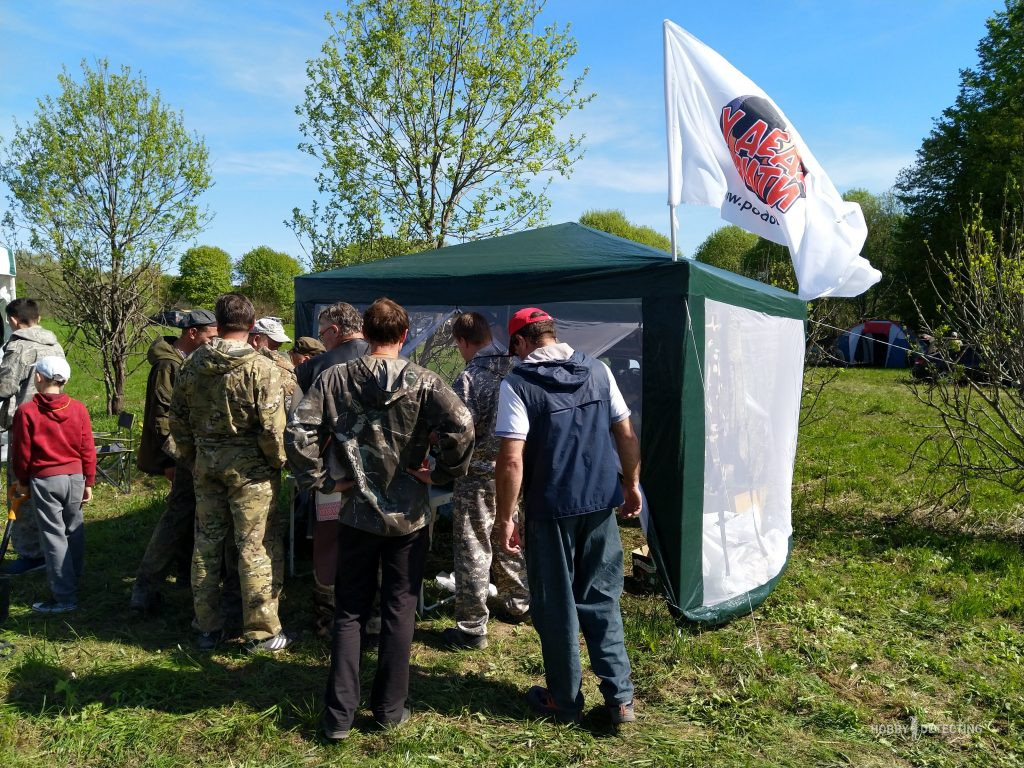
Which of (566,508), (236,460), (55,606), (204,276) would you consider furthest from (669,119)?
(204,276)

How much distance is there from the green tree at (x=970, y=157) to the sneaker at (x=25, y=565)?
22226 millimetres

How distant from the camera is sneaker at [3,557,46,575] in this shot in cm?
462

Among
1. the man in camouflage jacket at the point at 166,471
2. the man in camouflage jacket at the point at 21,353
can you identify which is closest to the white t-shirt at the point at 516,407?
the man in camouflage jacket at the point at 166,471

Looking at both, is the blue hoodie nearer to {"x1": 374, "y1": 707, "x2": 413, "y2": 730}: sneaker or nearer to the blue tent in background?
{"x1": 374, "y1": 707, "x2": 413, "y2": 730}: sneaker

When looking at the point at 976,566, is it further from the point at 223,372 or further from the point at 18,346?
the point at 18,346

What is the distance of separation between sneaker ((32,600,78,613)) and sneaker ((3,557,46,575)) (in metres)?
0.56

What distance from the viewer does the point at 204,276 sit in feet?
162

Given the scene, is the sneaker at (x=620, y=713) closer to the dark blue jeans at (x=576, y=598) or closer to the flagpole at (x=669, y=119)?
the dark blue jeans at (x=576, y=598)

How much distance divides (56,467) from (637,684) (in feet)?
11.0

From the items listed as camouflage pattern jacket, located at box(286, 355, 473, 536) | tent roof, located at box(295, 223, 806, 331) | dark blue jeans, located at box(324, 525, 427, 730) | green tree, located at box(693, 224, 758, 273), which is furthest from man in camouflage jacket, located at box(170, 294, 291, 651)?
green tree, located at box(693, 224, 758, 273)

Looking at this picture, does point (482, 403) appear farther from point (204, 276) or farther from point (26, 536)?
point (204, 276)

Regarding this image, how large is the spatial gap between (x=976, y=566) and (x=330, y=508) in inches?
175

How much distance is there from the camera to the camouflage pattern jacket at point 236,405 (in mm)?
3412

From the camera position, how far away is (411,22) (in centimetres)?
1017
